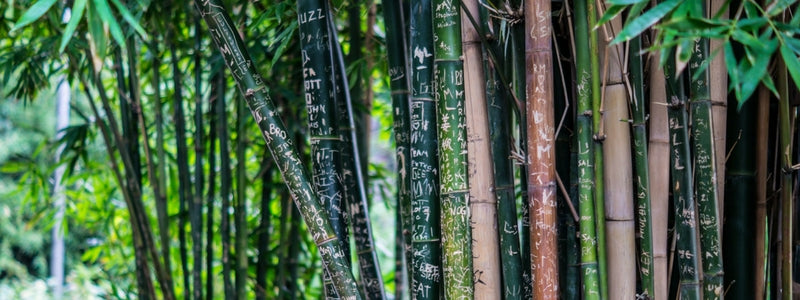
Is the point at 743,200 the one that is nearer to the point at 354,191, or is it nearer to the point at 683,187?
the point at 683,187

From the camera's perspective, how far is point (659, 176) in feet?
4.43

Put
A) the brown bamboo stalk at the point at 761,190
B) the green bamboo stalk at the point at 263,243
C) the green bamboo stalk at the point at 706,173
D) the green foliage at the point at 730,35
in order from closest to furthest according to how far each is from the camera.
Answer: the green foliage at the point at 730,35 < the green bamboo stalk at the point at 706,173 < the brown bamboo stalk at the point at 761,190 < the green bamboo stalk at the point at 263,243

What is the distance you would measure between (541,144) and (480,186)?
144 mm

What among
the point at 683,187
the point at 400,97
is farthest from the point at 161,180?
the point at 683,187

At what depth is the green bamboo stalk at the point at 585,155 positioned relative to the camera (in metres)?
1.27

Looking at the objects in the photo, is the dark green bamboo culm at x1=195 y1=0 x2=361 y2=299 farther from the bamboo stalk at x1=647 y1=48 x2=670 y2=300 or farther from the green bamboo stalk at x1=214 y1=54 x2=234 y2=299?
the green bamboo stalk at x1=214 y1=54 x2=234 y2=299

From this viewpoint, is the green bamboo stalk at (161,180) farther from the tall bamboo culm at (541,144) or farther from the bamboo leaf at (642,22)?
the bamboo leaf at (642,22)

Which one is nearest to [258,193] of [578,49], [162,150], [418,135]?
[162,150]

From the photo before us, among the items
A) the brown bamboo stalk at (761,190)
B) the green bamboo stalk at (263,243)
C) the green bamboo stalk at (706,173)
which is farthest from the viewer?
the green bamboo stalk at (263,243)

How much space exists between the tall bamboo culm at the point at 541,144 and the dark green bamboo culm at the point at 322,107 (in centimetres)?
42

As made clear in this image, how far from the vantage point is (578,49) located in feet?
4.17

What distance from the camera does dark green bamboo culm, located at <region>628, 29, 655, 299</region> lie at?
1.29m

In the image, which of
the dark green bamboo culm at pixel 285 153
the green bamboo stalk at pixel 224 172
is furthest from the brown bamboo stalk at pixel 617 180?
the green bamboo stalk at pixel 224 172

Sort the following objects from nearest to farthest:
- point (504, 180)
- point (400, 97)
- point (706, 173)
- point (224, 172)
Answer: point (706, 173) → point (504, 180) → point (400, 97) → point (224, 172)
